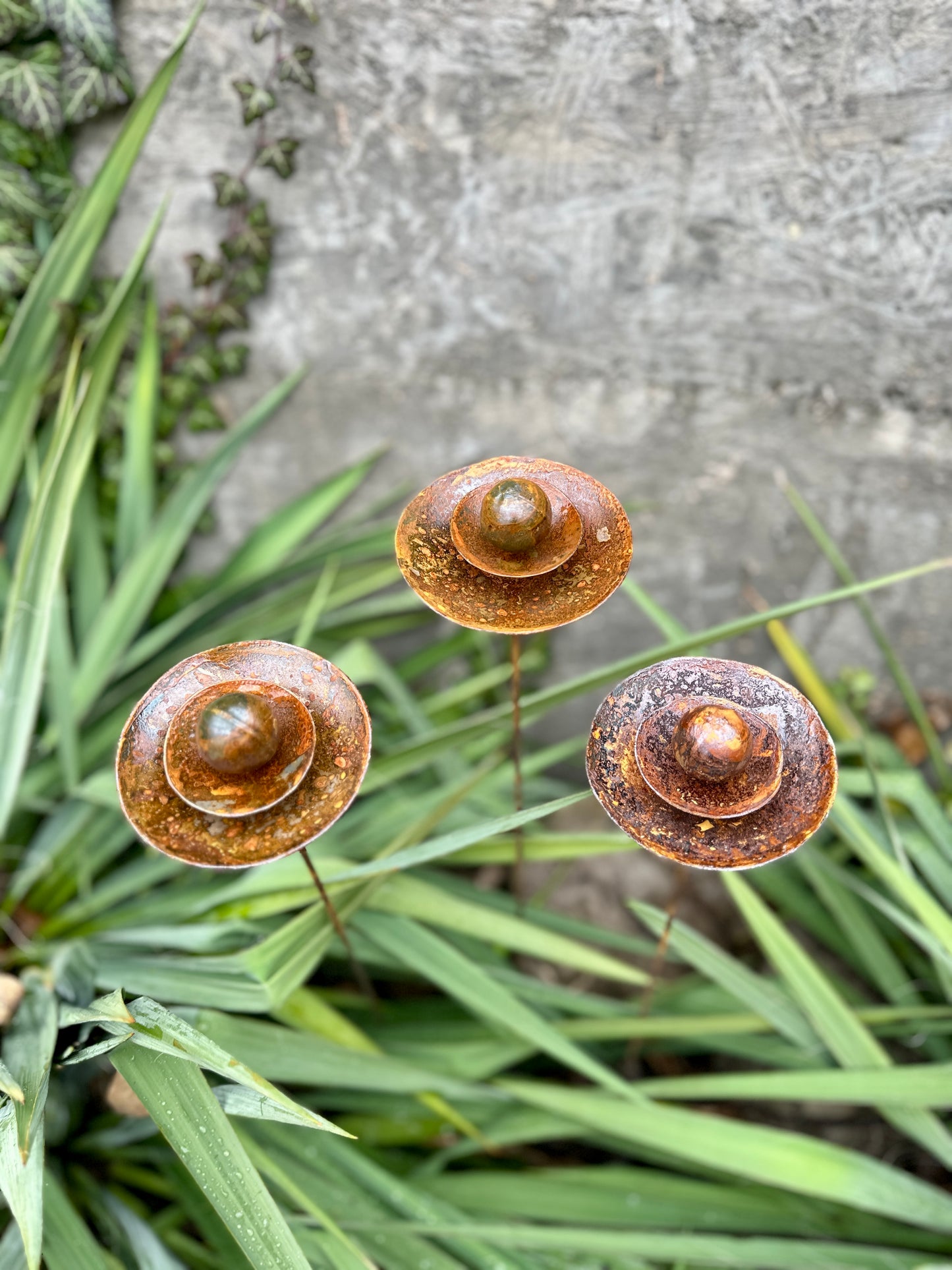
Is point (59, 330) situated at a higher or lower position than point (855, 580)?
higher

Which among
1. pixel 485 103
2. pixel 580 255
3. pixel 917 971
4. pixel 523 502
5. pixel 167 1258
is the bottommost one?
pixel 917 971

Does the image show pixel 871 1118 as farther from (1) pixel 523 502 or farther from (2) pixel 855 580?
(1) pixel 523 502

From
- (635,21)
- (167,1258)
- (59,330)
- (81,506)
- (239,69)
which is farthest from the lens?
(81,506)

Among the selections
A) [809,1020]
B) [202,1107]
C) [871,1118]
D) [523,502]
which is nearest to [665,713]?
[523,502]

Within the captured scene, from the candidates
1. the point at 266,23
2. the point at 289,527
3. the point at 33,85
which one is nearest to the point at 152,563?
the point at 289,527

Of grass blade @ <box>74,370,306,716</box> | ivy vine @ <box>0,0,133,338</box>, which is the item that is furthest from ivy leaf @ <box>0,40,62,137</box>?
grass blade @ <box>74,370,306,716</box>

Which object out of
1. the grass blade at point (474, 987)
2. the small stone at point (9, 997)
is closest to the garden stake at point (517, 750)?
the grass blade at point (474, 987)

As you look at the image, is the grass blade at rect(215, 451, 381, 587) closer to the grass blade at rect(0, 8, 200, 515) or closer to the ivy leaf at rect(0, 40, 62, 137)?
the grass blade at rect(0, 8, 200, 515)
